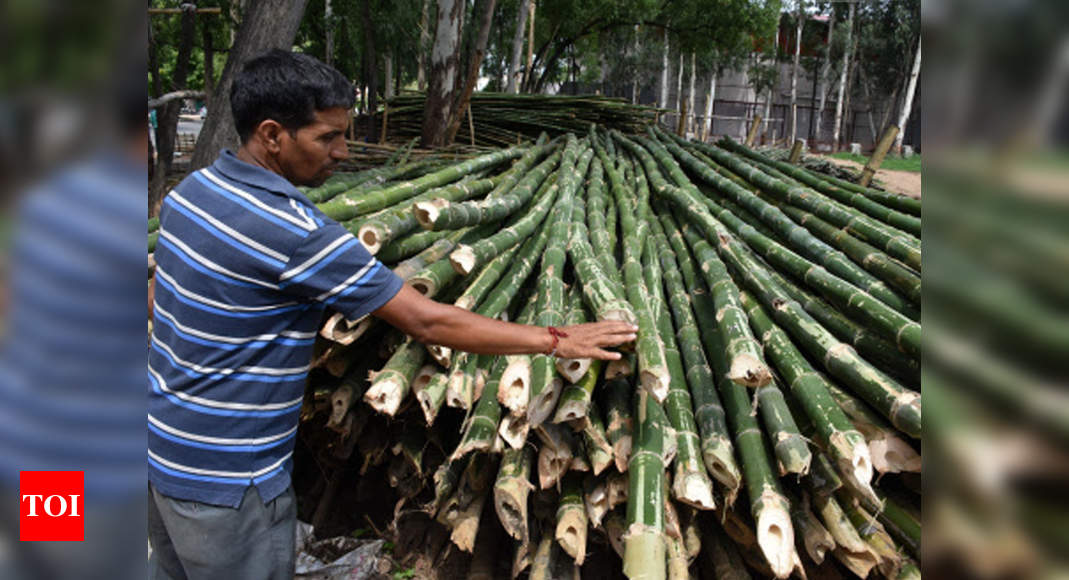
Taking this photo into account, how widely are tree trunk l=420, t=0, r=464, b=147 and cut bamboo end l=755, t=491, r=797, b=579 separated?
491cm

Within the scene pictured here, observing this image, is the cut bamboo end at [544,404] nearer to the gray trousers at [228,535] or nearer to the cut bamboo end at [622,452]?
the cut bamboo end at [622,452]

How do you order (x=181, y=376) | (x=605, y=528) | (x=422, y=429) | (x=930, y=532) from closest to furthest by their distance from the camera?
(x=930, y=532), (x=181, y=376), (x=605, y=528), (x=422, y=429)

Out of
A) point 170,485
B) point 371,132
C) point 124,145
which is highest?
point 371,132

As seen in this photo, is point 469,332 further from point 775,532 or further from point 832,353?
point 832,353

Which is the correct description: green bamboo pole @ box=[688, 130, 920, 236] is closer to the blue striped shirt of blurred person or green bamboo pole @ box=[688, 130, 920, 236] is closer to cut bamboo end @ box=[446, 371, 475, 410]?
cut bamboo end @ box=[446, 371, 475, 410]

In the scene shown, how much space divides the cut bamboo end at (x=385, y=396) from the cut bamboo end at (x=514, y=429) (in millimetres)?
374

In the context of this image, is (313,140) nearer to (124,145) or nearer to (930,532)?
(124,145)

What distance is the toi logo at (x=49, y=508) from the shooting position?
1.74 ft

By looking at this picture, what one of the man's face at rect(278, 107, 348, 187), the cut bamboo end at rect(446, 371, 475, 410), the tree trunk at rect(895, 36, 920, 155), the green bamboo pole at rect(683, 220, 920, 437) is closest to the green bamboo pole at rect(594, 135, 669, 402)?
the green bamboo pole at rect(683, 220, 920, 437)

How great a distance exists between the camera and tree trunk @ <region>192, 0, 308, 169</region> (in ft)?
14.0

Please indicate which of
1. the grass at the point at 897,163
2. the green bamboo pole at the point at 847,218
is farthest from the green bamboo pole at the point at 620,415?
the grass at the point at 897,163

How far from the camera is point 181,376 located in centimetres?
149

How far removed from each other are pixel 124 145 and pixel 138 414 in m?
0.30


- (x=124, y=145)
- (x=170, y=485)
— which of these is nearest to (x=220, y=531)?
(x=170, y=485)
